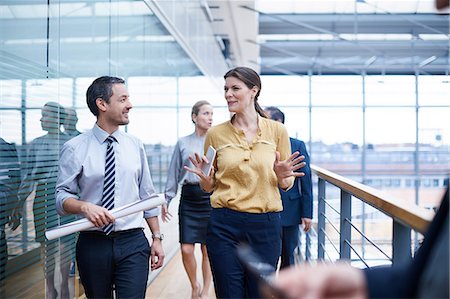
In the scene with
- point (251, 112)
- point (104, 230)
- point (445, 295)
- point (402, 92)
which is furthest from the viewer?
point (402, 92)

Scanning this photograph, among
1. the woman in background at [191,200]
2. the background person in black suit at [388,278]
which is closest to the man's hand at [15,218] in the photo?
the background person in black suit at [388,278]

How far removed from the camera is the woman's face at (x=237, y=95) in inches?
113

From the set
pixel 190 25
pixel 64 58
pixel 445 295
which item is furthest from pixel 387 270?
pixel 190 25

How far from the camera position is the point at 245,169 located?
273 cm

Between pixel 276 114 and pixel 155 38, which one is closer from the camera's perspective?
pixel 276 114

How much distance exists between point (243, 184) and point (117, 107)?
64 cm

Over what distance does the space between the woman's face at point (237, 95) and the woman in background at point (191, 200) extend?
1.65m

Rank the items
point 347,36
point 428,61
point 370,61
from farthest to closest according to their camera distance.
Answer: point 370,61, point 428,61, point 347,36

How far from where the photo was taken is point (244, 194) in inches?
106

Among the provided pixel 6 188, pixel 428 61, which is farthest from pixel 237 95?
pixel 428 61

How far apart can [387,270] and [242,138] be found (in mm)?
1914

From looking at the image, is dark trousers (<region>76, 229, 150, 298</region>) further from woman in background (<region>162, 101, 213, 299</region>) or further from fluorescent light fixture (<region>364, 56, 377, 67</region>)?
fluorescent light fixture (<region>364, 56, 377, 67</region>)

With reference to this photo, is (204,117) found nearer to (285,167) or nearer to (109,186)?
(285,167)

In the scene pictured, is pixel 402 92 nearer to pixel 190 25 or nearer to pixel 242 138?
pixel 190 25
